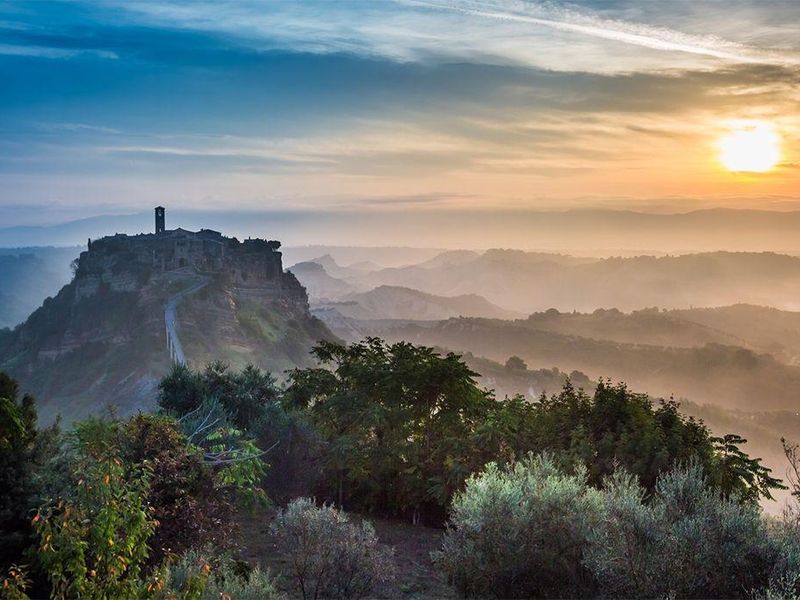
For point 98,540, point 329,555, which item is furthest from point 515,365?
point 98,540

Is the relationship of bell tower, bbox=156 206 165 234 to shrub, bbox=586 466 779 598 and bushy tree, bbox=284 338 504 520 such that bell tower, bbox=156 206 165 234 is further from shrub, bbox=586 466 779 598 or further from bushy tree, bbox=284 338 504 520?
shrub, bbox=586 466 779 598

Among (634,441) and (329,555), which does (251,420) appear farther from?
(329,555)

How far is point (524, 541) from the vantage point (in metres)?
14.8

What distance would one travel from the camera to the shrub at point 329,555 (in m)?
14.5

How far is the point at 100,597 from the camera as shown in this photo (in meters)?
8.52

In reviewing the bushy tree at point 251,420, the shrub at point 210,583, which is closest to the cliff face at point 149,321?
the bushy tree at point 251,420

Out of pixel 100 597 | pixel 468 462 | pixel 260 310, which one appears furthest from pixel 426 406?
pixel 260 310

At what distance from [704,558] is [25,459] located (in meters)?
14.7

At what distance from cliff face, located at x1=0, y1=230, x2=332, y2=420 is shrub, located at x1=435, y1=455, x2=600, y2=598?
90818 millimetres

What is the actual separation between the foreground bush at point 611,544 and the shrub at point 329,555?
1929 millimetres

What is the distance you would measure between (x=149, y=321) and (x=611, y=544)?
380ft

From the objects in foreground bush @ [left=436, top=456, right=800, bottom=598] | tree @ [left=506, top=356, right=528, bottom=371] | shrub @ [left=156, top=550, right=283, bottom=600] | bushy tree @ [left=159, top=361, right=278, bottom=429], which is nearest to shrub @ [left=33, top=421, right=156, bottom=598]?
shrub @ [left=156, top=550, right=283, bottom=600]

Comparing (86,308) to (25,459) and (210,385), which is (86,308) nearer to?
(210,385)

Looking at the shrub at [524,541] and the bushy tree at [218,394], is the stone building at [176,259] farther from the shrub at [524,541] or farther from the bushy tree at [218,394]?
the shrub at [524,541]
